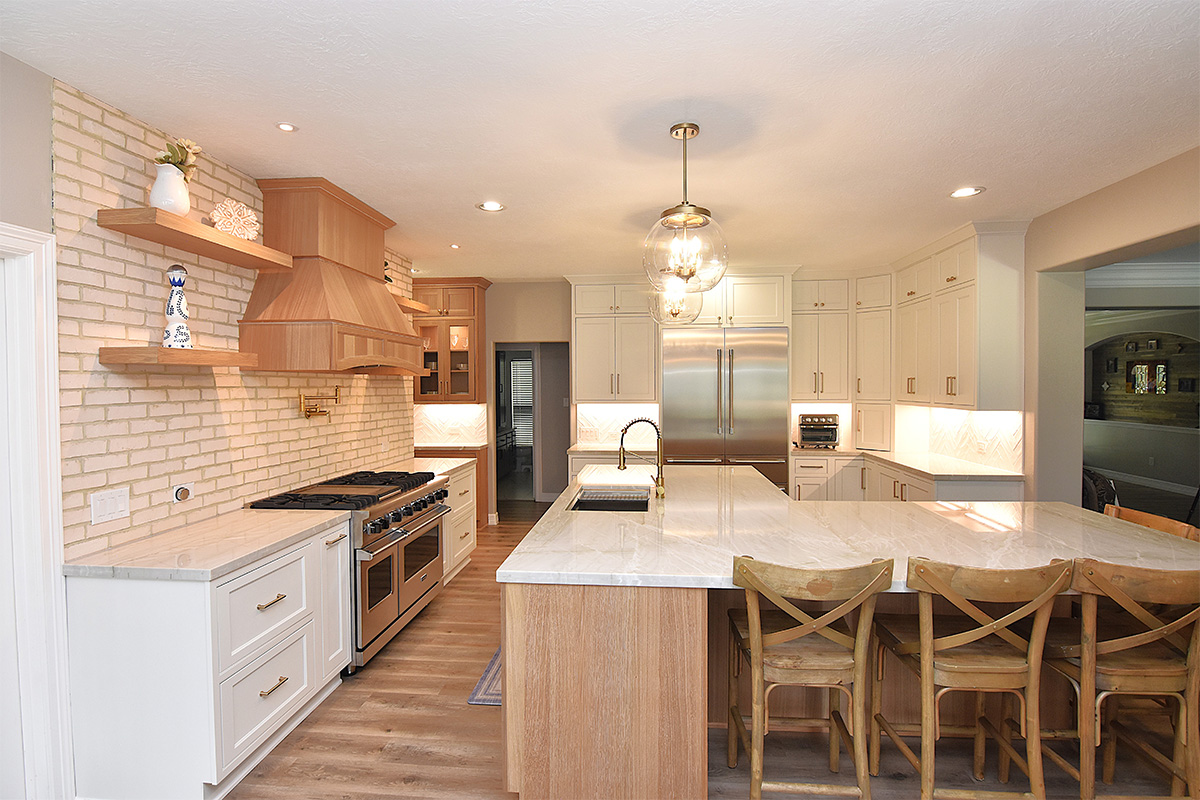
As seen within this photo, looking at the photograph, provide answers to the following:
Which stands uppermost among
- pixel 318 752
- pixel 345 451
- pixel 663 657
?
pixel 345 451

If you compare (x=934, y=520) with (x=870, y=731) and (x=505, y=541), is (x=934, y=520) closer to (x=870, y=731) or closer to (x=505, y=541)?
(x=870, y=731)

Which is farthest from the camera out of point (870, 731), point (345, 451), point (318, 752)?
point (345, 451)

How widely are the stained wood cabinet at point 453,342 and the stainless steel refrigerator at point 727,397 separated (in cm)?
203

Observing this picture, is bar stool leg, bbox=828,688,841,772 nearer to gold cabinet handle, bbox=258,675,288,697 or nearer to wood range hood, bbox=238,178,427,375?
gold cabinet handle, bbox=258,675,288,697

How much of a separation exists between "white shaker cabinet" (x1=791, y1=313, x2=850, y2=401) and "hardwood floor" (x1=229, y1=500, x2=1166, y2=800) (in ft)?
13.1

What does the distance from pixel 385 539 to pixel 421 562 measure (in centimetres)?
64

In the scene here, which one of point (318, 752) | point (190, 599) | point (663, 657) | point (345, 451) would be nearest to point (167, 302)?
point (190, 599)

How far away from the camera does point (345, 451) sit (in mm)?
4199

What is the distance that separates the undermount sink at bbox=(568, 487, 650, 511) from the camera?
320 centimetres

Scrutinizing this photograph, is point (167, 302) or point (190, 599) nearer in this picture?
point (190, 599)

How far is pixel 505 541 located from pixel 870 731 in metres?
4.22

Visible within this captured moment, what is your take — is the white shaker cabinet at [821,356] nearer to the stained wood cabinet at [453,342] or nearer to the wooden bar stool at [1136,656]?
the stained wood cabinet at [453,342]

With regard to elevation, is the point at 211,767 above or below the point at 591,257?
below

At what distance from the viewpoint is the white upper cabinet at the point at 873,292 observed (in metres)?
5.87
